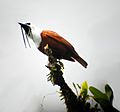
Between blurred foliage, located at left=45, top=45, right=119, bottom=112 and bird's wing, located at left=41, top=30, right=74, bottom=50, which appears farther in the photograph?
bird's wing, located at left=41, top=30, right=74, bottom=50

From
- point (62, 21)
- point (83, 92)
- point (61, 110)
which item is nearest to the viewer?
point (83, 92)

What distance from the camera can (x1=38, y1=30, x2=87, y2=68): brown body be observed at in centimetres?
127

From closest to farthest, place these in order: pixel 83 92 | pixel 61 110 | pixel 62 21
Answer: pixel 83 92, pixel 61 110, pixel 62 21

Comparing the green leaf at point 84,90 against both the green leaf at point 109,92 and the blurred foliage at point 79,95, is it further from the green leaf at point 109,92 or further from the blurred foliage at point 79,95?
the green leaf at point 109,92

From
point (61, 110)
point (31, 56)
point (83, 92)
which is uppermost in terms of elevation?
point (31, 56)

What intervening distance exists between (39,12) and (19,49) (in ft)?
0.91

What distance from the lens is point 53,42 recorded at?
128 centimetres

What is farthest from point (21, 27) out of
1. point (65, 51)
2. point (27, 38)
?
point (65, 51)

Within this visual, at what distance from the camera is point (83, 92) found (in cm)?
122

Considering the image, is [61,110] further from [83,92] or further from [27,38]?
[27,38]

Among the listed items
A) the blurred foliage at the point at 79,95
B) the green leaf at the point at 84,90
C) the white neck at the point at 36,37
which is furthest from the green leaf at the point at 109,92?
the white neck at the point at 36,37

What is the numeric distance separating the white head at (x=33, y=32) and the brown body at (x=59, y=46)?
0.02 m

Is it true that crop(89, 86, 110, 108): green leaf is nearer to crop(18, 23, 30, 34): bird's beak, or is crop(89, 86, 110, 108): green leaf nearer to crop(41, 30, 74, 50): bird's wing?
crop(41, 30, 74, 50): bird's wing

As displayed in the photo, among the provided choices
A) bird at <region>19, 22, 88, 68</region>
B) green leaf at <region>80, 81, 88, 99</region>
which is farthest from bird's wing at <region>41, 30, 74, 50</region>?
green leaf at <region>80, 81, 88, 99</region>
